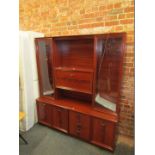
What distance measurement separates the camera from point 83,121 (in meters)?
2.14

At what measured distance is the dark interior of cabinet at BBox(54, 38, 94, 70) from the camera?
2.31 meters

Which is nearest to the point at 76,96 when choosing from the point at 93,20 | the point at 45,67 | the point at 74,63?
the point at 74,63

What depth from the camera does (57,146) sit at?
2123 millimetres

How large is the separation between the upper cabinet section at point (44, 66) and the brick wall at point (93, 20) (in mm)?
308

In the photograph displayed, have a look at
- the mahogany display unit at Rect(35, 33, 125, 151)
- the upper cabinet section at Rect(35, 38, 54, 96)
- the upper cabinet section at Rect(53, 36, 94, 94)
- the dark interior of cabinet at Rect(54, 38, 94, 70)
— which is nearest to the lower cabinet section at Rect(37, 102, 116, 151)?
the mahogany display unit at Rect(35, 33, 125, 151)

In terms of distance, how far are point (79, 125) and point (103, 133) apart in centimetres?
38

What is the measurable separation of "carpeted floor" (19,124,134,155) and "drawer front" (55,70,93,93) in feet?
2.63

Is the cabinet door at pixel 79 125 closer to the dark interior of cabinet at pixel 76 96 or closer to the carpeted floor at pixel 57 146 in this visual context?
the carpeted floor at pixel 57 146

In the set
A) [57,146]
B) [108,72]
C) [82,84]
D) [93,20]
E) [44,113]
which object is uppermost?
[93,20]

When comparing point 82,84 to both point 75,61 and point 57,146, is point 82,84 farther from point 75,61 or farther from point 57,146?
point 57,146

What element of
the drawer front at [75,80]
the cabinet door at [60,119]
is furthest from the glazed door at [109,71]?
the cabinet door at [60,119]
